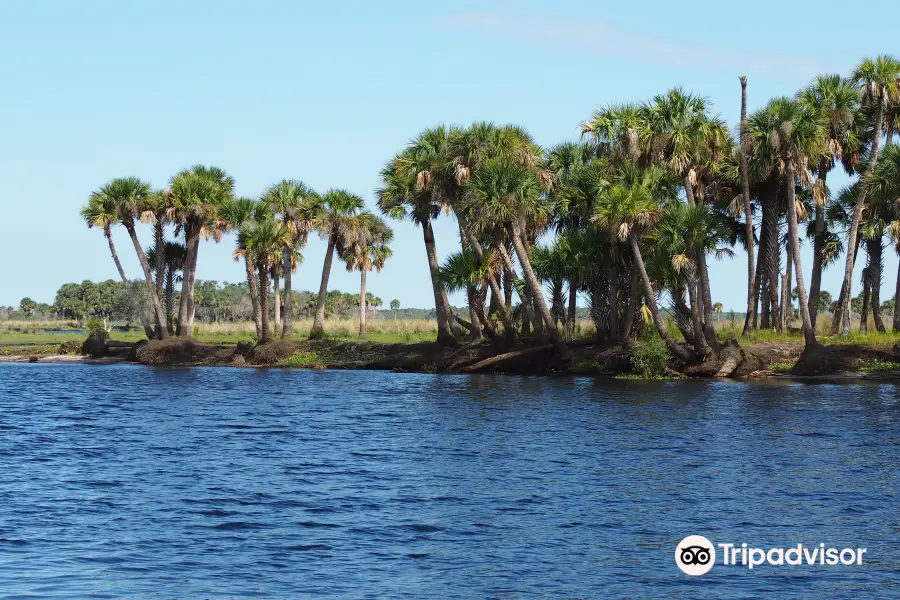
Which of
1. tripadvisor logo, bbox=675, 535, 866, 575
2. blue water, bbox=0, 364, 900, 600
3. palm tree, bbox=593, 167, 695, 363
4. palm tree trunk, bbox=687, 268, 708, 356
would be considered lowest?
tripadvisor logo, bbox=675, 535, 866, 575

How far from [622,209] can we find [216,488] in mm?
31976

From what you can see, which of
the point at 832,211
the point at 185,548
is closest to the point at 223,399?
the point at 185,548

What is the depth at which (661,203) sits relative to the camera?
5619 centimetres

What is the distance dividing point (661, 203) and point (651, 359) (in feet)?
26.9

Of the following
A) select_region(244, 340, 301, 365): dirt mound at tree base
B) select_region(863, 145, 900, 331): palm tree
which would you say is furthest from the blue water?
select_region(244, 340, 301, 365): dirt mound at tree base

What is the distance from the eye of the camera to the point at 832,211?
63.2 m

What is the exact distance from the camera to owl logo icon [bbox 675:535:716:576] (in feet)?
54.6

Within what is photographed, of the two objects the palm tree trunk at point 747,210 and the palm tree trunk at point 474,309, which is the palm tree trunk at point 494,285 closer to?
the palm tree trunk at point 474,309

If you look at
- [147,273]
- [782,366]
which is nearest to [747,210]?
[782,366]

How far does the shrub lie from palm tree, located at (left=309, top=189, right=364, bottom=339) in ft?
89.7

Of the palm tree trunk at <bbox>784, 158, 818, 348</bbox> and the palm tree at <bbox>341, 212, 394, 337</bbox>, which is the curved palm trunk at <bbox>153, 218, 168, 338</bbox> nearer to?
the palm tree at <bbox>341, 212, 394, 337</bbox>

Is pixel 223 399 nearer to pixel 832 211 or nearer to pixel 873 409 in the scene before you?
pixel 873 409

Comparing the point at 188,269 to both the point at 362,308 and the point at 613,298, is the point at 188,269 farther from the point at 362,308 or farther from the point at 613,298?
the point at 613,298

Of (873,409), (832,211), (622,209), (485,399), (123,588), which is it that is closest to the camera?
(123,588)
